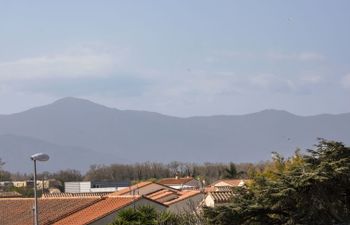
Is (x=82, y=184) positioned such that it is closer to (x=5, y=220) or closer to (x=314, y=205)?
(x=5, y=220)

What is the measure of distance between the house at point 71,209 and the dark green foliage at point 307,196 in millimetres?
18305

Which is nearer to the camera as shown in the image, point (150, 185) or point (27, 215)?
point (27, 215)

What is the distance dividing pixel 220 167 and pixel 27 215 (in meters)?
118

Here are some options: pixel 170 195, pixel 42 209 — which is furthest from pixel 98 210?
pixel 170 195

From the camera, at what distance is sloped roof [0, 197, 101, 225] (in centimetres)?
4809

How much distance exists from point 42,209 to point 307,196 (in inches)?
1129

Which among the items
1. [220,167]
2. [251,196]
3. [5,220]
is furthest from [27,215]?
[220,167]

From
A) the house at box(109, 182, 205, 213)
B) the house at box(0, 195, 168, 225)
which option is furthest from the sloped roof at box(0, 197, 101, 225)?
the house at box(109, 182, 205, 213)

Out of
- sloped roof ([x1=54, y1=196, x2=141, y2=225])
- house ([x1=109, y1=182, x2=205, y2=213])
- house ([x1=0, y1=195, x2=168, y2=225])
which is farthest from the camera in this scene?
house ([x1=109, y1=182, x2=205, y2=213])

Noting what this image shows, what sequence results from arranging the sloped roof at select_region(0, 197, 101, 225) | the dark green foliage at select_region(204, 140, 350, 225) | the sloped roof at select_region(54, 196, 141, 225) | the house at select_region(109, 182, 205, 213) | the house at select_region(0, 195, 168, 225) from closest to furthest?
the dark green foliage at select_region(204, 140, 350, 225), the sloped roof at select_region(54, 196, 141, 225), the house at select_region(0, 195, 168, 225), the sloped roof at select_region(0, 197, 101, 225), the house at select_region(109, 182, 205, 213)

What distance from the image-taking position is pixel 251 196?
26.3m

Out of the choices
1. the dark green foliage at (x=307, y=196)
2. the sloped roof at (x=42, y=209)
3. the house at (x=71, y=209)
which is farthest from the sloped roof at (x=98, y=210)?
the dark green foliage at (x=307, y=196)

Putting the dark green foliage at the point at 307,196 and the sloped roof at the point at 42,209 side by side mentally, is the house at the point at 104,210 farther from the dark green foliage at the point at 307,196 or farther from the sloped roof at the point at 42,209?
the dark green foliage at the point at 307,196

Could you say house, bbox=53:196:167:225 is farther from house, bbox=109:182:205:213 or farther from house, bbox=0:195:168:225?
house, bbox=109:182:205:213
